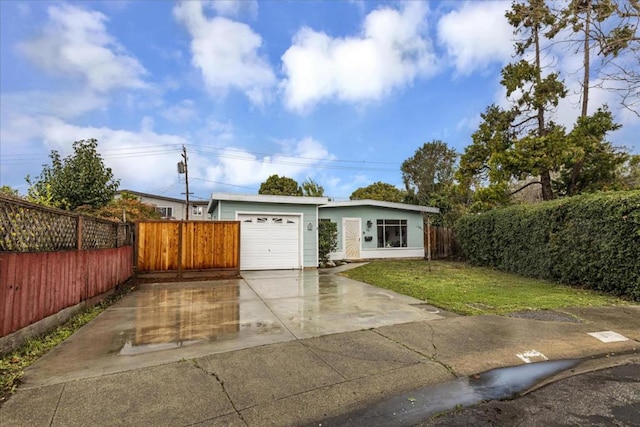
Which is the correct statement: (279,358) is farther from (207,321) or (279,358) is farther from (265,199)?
(265,199)

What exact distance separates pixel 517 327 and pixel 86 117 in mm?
17295

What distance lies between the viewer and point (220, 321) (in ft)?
17.5

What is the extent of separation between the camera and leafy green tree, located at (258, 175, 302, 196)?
33406 mm

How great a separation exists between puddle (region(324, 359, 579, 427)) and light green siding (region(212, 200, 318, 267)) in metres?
9.84

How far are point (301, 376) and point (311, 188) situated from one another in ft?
89.4

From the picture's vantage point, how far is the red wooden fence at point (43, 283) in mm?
3645

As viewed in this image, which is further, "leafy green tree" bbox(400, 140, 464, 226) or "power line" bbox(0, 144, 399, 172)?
"leafy green tree" bbox(400, 140, 464, 226)

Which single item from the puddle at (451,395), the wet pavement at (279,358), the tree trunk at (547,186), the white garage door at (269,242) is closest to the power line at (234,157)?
the white garage door at (269,242)

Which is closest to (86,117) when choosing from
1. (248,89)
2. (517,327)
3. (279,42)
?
(248,89)

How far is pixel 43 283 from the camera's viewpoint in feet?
14.4

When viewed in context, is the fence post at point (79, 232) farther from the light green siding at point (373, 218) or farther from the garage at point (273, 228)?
the light green siding at point (373, 218)

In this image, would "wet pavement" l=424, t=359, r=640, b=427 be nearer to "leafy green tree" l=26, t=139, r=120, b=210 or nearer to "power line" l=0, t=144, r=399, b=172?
"leafy green tree" l=26, t=139, r=120, b=210

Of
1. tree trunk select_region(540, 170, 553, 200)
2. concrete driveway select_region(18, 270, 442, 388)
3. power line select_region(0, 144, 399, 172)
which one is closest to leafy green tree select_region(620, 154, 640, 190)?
tree trunk select_region(540, 170, 553, 200)

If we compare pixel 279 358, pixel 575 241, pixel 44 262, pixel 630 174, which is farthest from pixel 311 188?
pixel 279 358
